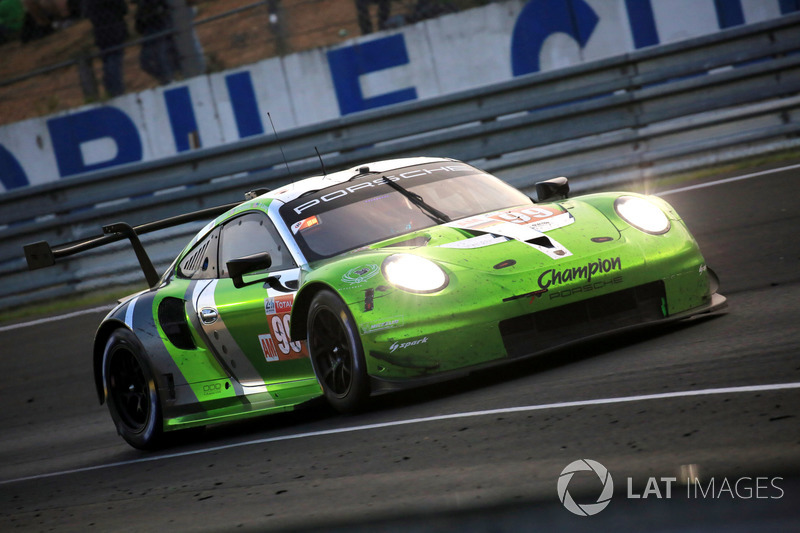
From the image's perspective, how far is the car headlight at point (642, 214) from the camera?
5.97 metres

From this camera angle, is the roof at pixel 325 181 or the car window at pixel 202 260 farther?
the car window at pixel 202 260

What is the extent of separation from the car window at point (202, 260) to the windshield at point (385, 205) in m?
0.73

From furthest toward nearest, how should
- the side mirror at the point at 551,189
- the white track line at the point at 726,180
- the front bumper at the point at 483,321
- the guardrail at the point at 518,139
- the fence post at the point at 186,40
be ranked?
the fence post at the point at 186,40
the guardrail at the point at 518,139
the white track line at the point at 726,180
the side mirror at the point at 551,189
the front bumper at the point at 483,321

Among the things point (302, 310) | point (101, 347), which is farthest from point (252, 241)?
point (101, 347)

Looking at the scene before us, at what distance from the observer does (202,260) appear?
23.9ft

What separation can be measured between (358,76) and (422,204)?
22.7 feet

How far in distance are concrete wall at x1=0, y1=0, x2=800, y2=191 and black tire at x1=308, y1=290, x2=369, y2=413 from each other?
23.4 ft

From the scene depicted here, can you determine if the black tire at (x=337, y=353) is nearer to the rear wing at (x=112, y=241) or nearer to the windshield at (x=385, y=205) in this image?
the windshield at (x=385, y=205)

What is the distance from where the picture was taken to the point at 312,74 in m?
13.2

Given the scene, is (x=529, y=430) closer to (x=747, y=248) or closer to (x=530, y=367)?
(x=530, y=367)

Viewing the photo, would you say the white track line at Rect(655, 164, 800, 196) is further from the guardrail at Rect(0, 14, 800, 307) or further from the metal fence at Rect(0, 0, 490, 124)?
Result: the metal fence at Rect(0, 0, 490, 124)

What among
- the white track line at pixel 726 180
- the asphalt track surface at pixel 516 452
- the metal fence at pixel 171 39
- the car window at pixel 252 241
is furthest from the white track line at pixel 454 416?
the metal fence at pixel 171 39

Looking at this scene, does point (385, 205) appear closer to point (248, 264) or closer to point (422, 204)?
point (422, 204)

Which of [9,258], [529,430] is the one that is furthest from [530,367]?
[9,258]
